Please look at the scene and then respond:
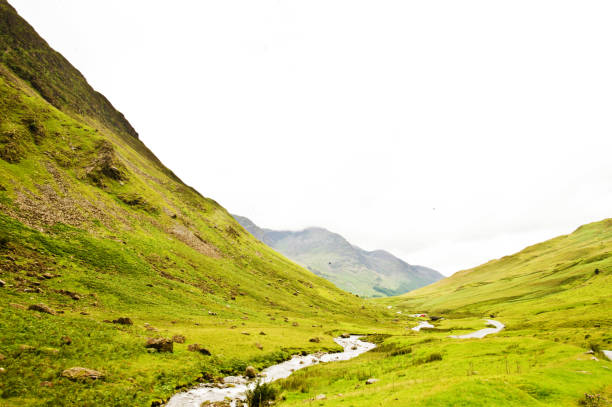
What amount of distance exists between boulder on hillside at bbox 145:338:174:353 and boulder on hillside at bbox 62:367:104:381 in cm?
1082

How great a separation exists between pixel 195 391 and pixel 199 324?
2928 centimetres

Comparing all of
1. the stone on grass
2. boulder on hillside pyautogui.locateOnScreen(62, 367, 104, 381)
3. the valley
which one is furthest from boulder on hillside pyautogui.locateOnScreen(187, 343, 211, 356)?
boulder on hillside pyautogui.locateOnScreen(62, 367, 104, 381)

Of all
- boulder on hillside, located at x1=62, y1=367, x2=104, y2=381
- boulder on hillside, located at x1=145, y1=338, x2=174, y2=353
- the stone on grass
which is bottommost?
boulder on hillside, located at x1=145, y1=338, x2=174, y2=353

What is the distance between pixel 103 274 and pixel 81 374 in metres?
43.8

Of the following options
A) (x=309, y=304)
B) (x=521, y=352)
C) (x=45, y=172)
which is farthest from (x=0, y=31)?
(x=521, y=352)

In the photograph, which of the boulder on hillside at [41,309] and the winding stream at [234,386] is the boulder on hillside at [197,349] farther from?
the boulder on hillside at [41,309]

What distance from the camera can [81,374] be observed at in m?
25.9

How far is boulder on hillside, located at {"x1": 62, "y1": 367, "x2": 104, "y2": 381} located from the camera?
25.2m

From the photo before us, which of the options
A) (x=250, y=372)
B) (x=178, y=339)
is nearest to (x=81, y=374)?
(x=178, y=339)

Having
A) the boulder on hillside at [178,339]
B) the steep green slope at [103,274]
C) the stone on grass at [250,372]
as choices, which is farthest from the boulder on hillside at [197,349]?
the stone on grass at [250,372]

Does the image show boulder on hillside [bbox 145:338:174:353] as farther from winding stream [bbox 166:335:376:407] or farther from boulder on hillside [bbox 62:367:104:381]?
boulder on hillside [bbox 62:367:104:381]

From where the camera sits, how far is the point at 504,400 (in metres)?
20.1

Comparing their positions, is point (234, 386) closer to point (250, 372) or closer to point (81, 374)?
point (250, 372)

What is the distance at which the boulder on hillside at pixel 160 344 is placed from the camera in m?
37.9
